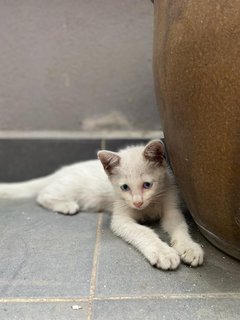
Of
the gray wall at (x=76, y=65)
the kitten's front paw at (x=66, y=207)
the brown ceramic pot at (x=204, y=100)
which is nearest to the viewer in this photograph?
the brown ceramic pot at (x=204, y=100)

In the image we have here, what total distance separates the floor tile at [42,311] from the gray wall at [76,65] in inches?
37.6

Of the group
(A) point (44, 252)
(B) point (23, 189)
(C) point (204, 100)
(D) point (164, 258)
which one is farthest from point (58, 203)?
(C) point (204, 100)

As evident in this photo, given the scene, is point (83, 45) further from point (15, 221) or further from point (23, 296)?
point (23, 296)

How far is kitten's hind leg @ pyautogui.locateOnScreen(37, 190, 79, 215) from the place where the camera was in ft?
4.88

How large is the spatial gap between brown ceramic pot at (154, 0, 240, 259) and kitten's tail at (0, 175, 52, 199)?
74 cm

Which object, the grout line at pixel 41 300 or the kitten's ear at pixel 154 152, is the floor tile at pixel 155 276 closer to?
the grout line at pixel 41 300

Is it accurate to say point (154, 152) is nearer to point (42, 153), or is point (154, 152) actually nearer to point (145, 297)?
point (145, 297)

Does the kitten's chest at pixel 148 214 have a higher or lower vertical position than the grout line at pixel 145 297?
lower

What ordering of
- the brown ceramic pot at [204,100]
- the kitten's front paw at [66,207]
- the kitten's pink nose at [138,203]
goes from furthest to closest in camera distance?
the kitten's front paw at [66,207], the kitten's pink nose at [138,203], the brown ceramic pot at [204,100]

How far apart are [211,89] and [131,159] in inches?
18.0

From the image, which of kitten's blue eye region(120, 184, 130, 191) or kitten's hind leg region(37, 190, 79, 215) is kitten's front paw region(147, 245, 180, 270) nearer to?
kitten's blue eye region(120, 184, 130, 191)

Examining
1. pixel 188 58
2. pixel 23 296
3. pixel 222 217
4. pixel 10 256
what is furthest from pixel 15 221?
pixel 188 58

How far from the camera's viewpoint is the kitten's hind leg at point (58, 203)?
1486 mm

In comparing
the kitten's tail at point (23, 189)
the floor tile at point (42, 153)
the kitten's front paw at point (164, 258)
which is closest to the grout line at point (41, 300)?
the kitten's front paw at point (164, 258)
